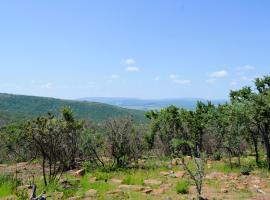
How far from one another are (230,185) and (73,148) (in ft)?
39.0

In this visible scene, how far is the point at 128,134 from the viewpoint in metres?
28.4

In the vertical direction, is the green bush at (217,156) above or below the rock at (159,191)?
below

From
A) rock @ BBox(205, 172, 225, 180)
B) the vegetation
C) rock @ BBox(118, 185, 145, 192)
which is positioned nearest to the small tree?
the vegetation

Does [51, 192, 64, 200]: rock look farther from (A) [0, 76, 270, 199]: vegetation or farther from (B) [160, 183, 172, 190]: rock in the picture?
(B) [160, 183, 172, 190]: rock

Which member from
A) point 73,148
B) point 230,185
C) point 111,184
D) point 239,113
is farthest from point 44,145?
point 239,113

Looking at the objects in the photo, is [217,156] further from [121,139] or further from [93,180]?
[93,180]

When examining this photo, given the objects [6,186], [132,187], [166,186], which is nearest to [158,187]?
[166,186]

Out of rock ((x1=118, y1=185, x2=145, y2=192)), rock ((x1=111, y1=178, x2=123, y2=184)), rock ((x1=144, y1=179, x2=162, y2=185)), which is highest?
rock ((x1=118, y1=185, x2=145, y2=192))

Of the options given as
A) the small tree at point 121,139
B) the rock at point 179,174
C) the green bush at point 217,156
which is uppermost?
the small tree at point 121,139

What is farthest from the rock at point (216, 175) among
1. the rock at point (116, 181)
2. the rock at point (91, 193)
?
the rock at point (91, 193)

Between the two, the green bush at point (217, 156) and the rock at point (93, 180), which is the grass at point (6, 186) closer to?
the rock at point (93, 180)

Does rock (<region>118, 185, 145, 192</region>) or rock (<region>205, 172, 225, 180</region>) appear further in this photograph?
rock (<region>205, 172, 225, 180</region>)

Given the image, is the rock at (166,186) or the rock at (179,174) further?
the rock at (179,174)

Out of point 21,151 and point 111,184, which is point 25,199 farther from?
point 21,151
